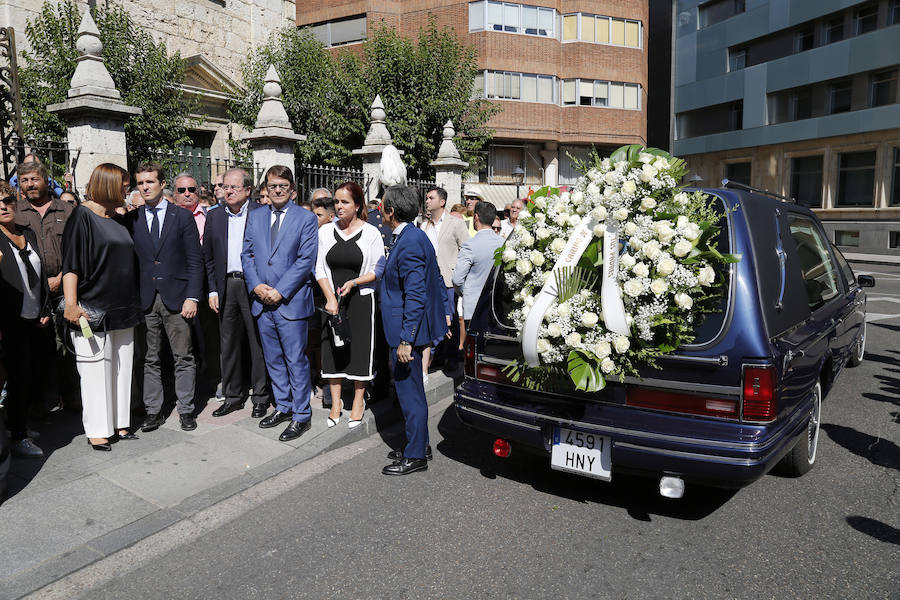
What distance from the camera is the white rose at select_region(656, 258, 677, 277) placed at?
3.45 m

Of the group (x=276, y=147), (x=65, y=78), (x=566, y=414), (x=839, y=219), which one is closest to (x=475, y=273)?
(x=566, y=414)

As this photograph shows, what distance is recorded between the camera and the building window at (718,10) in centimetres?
3603

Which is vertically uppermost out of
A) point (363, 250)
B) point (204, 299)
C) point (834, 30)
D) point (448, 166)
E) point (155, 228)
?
point (834, 30)

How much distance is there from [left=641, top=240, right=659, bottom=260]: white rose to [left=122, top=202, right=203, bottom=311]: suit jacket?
3.73 meters

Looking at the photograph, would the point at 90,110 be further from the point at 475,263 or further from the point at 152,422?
the point at 475,263

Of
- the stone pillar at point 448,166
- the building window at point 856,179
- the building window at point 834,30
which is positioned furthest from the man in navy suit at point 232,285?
the building window at point 834,30

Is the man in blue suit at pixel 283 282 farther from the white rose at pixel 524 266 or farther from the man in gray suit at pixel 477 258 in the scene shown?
the white rose at pixel 524 266

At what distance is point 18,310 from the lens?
15.4 feet

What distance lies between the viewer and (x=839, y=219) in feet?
101

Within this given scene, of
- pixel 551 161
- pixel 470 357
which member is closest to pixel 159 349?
pixel 470 357

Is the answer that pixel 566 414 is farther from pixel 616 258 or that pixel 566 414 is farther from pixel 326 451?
pixel 326 451

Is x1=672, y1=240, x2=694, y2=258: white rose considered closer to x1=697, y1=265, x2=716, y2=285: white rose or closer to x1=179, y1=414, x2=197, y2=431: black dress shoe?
x1=697, y1=265, x2=716, y2=285: white rose

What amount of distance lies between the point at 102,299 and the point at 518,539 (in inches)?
135

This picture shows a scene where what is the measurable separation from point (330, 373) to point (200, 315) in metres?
1.93
